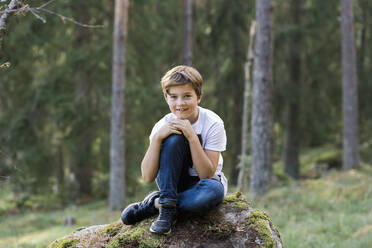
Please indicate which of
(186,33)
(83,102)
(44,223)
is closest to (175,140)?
(44,223)

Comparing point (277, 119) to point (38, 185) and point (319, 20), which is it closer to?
point (319, 20)

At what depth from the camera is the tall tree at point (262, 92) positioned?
32.1 feet

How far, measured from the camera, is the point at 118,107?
11.7 m

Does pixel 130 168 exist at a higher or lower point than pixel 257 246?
lower

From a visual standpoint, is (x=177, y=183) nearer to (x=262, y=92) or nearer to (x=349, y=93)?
(x=262, y=92)

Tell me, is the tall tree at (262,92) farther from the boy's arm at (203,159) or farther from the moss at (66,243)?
the moss at (66,243)

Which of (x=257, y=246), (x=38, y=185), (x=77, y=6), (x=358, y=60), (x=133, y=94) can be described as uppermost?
(x=77, y=6)

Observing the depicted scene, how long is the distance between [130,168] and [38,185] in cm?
372

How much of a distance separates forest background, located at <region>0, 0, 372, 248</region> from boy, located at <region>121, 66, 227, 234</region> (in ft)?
→ 29.9

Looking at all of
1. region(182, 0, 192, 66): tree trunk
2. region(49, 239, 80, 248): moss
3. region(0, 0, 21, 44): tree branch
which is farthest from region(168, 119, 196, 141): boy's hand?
region(182, 0, 192, 66): tree trunk

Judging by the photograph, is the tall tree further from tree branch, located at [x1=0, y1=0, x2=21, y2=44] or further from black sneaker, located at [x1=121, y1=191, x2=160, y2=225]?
tree branch, located at [x1=0, y1=0, x2=21, y2=44]

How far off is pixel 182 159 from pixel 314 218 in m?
4.88

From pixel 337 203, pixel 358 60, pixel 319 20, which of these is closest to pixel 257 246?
pixel 337 203

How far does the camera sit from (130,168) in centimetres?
1421
